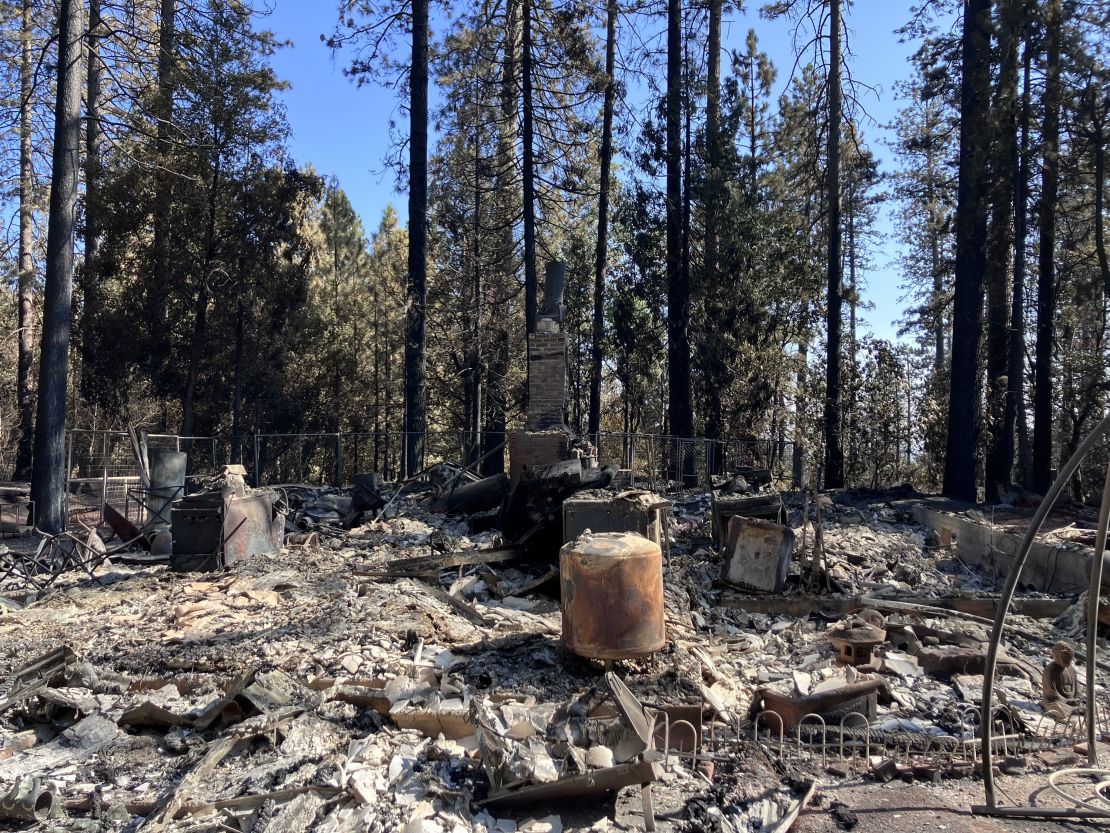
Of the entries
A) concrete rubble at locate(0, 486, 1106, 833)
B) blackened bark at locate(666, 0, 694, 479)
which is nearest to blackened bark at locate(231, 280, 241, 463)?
blackened bark at locate(666, 0, 694, 479)

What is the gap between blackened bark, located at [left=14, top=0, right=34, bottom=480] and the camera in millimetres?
20109

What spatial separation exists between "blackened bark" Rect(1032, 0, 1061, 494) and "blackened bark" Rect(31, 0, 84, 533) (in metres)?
19.8

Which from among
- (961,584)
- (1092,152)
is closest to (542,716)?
(961,584)

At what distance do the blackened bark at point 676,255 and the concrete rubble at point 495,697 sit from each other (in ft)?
42.1

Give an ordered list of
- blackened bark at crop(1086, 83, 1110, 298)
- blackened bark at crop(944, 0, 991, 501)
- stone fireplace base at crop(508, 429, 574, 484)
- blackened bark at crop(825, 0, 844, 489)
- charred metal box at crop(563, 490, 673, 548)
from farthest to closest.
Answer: blackened bark at crop(825, 0, 844, 489)
blackened bark at crop(944, 0, 991, 501)
blackened bark at crop(1086, 83, 1110, 298)
stone fireplace base at crop(508, 429, 574, 484)
charred metal box at crop(563, 490, 673, 548)

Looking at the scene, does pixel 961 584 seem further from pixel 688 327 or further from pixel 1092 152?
pixel 688 327

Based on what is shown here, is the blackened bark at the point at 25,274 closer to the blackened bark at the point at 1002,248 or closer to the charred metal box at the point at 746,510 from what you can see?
the charred metal box at the point at 746,510

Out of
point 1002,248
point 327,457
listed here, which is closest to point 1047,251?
point 1002,248

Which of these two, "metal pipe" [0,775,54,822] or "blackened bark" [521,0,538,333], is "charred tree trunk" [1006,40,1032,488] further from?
"metal pipe" [0,775,54,822]

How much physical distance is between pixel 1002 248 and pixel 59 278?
67.6 ft

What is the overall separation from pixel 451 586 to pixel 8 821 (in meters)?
4.85

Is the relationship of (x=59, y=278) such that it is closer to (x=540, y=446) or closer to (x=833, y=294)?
(x=540, y=446)

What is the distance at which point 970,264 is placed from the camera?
17516mm

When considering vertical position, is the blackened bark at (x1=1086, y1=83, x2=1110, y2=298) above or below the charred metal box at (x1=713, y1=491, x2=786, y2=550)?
above
